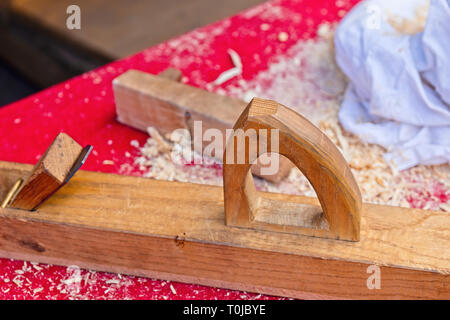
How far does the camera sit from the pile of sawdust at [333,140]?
1299 mm

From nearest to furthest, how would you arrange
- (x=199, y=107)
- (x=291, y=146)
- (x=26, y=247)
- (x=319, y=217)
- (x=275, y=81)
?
1. (x=291, y=146)
2. (x=319, y=217)
3. (x=26, y=247)
4. (x=199, y=107)
5. (x=275, y=81)

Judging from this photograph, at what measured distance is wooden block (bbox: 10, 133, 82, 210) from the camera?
3.32 ft

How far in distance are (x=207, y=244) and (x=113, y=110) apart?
709 mm

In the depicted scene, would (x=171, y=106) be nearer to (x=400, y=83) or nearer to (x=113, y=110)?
(x=113, y=110)

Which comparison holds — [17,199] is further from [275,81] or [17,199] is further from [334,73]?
[334,73]

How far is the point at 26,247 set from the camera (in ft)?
3.65

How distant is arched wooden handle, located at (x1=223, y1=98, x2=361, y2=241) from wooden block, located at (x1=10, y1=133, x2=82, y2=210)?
13.1 inches

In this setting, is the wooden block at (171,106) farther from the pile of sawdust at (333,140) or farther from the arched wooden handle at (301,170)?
the arched wooden handle at (301,170)

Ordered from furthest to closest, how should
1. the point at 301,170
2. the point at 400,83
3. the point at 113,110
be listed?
the point at 113,110 → the point at 400,83 → the point at 301,170

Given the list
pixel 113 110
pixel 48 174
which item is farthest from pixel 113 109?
pixel 48 174

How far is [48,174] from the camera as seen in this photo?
1.00m

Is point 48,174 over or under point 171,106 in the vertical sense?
under

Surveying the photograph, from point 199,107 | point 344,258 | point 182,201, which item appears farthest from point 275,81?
point 344,258
